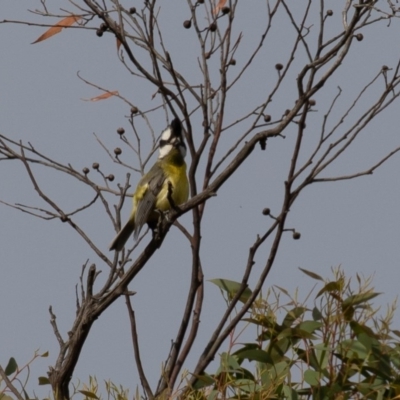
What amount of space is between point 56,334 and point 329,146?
43.6 inches

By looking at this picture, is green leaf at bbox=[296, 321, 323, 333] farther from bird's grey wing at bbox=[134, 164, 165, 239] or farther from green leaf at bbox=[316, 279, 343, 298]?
bird's grey wing at bbox=[134, 164, 165, 239]

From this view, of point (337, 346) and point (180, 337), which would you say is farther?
point (180, 337)

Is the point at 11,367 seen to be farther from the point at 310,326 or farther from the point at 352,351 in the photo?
the point at 352,351

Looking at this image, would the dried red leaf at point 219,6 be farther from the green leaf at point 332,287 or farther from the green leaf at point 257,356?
the green leaf at point 257,356

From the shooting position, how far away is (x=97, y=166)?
388cm

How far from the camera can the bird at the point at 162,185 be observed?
4.57m

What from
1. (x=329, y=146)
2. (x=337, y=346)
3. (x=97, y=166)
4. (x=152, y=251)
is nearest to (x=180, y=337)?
(x=152, y=251)

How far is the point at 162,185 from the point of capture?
482 cm

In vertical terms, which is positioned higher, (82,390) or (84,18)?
(84,18)

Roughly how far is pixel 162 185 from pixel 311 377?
2570mm

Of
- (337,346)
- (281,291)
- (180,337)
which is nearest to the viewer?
Answer: (337,346)

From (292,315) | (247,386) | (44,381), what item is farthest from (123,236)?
(247,386)

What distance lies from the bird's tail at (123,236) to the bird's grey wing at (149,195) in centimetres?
7

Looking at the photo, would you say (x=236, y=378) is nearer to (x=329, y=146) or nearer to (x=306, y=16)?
(x=329, y=146)
